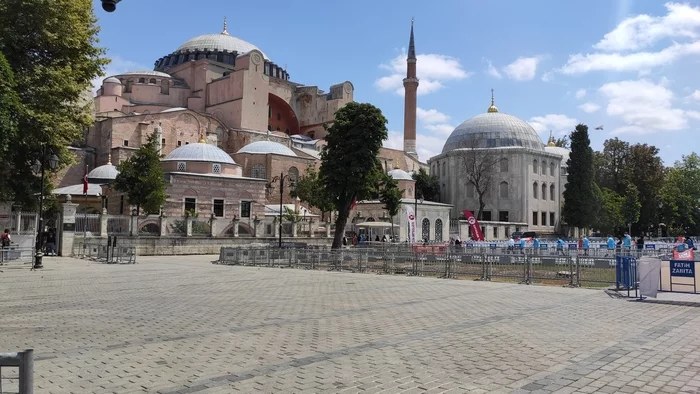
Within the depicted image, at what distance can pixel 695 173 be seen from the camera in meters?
63.1

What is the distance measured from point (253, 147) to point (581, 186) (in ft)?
102

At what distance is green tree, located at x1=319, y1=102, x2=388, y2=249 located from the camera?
2820cm

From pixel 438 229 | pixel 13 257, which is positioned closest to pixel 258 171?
pixel 438 229

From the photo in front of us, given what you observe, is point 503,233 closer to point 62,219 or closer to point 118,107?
point 62,219

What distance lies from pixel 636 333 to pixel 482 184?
4956cm

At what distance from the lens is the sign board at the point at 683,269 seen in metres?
11.5

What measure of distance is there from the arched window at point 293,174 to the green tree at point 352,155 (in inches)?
802

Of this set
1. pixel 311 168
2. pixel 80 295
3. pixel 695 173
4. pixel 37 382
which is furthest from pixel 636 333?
pixel 695 173

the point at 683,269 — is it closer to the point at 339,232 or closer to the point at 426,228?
the point at 339,232

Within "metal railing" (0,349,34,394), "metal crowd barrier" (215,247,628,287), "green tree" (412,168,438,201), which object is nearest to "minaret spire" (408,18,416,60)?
"green tree" (412,168,438,201)

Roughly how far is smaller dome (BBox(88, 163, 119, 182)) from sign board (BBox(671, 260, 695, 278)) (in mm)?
41546

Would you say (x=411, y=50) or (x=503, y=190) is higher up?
(x=411, y=50)

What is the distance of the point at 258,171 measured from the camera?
4834 cm

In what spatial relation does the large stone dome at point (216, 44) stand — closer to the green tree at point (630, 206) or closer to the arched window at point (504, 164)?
the arched window at point (504, 164)
